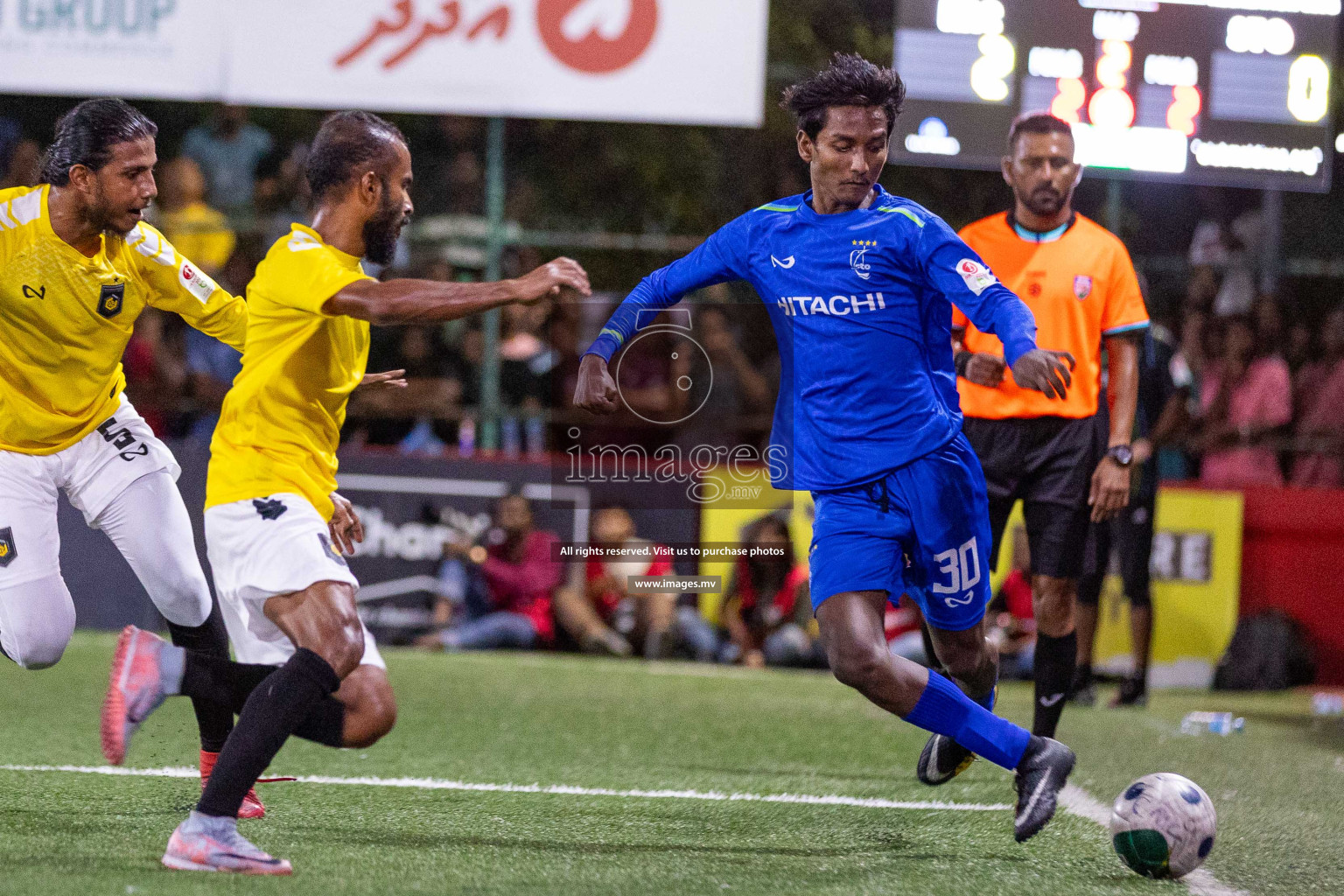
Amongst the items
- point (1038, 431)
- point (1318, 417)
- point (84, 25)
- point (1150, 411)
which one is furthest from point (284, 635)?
point (1318, 417)

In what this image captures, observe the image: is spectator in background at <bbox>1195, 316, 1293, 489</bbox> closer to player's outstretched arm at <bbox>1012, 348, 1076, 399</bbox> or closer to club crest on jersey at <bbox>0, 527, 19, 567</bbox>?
player's outstretched arm at <bbox>1012, 348, 1076, 399</bbox>

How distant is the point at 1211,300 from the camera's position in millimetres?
11625

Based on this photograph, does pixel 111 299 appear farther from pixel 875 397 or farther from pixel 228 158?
pixel 228 158

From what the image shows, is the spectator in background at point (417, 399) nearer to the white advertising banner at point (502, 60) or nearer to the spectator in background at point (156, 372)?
the spectator in background at point (156, 372)

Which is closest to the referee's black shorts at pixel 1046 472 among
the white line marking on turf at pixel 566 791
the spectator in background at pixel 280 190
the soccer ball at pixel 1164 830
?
the white line marking on turf at pixel 566 791

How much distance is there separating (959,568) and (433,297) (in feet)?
5.79

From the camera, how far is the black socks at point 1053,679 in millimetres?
5934

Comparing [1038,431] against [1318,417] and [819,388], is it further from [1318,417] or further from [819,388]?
[1318,417]

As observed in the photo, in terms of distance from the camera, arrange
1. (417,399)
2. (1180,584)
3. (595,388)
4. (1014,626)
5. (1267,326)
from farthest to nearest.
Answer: (1267,326) → (417,399) → (1180,584) → (1014,626) → (595,388)

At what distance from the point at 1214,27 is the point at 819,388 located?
18.0 feet

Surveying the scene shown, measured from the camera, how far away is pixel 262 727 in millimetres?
3852

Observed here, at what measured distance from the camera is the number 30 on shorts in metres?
4.60

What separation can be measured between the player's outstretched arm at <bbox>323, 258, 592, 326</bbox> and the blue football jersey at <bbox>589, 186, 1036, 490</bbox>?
0.64 meters

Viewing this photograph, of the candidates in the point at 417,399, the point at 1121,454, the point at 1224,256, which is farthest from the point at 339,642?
the point at 1224,256
